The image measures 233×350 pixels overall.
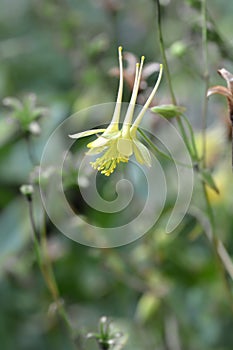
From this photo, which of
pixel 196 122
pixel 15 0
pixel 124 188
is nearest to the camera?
pixel 124 188

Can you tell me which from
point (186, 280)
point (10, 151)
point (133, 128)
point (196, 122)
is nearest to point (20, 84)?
point (10, 151)

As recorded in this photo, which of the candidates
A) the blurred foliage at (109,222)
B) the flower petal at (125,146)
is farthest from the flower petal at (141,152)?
the blurred foliage at (109,222)

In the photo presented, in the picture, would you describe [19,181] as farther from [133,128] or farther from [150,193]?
[133,128]

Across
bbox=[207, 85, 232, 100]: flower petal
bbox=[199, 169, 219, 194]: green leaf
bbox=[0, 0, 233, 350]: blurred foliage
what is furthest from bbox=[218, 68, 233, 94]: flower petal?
bbox=[0, 0, 233, 350]: blurred foliage

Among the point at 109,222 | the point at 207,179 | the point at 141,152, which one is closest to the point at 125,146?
the point at 141,152

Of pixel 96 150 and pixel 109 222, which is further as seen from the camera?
pixel 109 222

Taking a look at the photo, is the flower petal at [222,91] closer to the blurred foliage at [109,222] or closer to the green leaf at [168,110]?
the green leaf at [168,110]

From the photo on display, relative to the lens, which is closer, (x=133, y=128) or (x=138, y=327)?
(x=133, y=128)

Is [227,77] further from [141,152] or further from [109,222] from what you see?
[109,222]

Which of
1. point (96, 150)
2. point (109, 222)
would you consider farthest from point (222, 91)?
point (109, 222)
